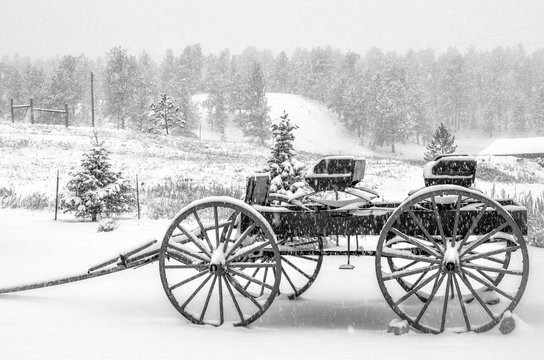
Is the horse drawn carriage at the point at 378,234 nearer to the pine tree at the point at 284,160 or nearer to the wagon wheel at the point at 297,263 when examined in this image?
the wagon wheel at the point at 297,263

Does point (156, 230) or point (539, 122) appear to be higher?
point (539, 122)

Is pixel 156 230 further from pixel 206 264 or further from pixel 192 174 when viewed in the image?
pixel 192 174

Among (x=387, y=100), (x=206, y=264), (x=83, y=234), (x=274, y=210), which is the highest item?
(x=387, y=100)

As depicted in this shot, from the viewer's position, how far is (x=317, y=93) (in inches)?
3784

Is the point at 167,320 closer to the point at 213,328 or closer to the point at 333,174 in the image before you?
the point at 213,328

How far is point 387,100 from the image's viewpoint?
7375 centimetres

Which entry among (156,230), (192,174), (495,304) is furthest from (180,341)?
(192,174)

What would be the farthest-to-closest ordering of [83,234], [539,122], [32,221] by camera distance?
[539,122] → [32,221] → [83,234]

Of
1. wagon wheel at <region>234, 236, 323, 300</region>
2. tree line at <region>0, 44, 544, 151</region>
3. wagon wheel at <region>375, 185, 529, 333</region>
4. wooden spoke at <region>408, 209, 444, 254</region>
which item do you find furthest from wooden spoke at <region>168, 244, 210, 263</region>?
tree line at <region>0, 44, 544, 151</region>

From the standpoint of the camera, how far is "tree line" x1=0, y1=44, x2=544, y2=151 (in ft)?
223

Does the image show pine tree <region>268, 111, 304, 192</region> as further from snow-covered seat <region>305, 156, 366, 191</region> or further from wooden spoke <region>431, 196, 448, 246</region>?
wooden spoke <region>431, 196, 448, 246</region>

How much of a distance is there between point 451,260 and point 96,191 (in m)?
11.1

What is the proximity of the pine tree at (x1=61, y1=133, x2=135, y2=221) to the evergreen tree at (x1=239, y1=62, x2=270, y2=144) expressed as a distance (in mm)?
53508

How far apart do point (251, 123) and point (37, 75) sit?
33805 millimetres
